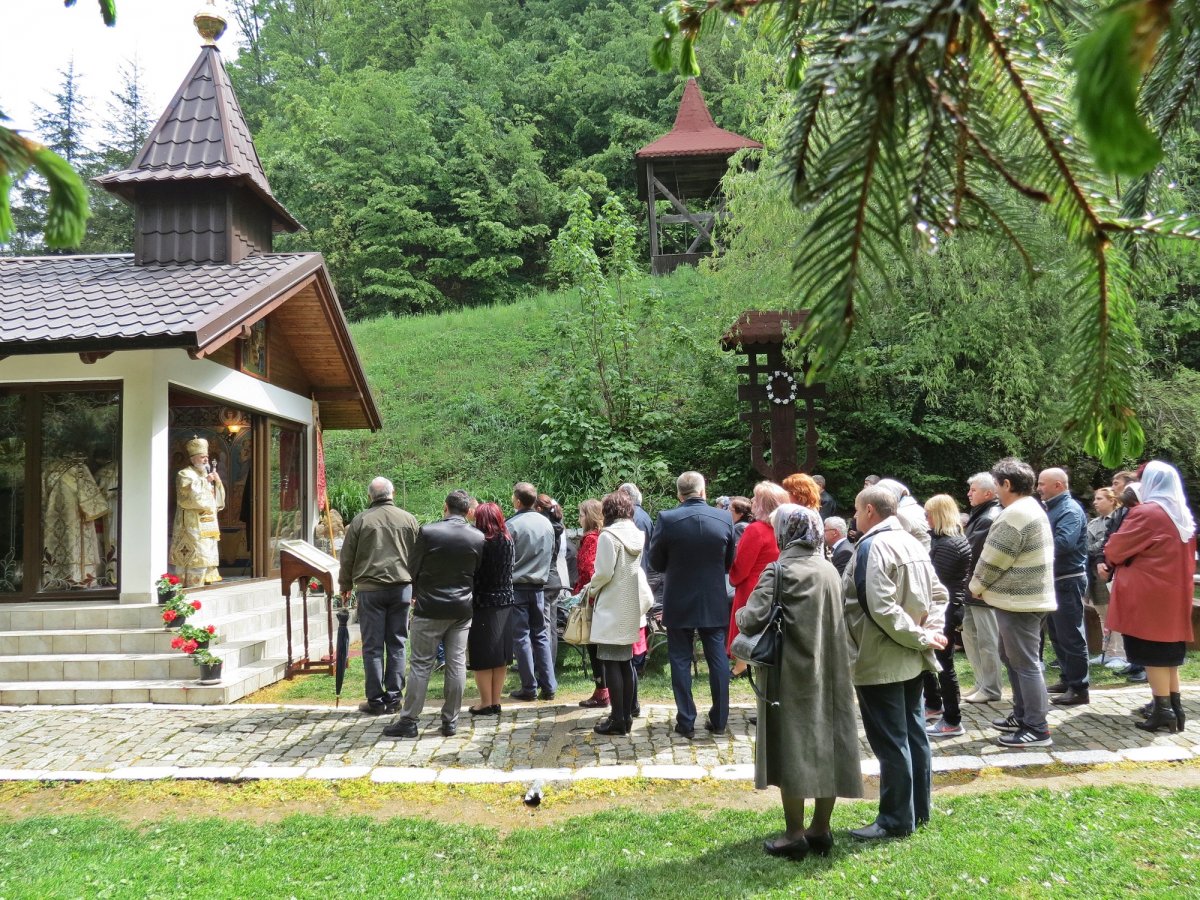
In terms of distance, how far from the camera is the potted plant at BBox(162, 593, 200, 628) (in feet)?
26.3

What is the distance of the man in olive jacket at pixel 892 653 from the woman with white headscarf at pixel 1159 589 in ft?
8.71

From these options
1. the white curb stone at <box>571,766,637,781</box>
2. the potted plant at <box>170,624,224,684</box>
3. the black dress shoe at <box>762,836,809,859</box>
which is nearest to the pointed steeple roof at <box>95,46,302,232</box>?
the potted plant at <box>170,624,224,684</box>

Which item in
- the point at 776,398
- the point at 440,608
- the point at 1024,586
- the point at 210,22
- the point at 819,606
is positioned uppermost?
the point at 210,22

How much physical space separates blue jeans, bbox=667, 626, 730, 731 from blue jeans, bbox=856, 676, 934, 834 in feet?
6.62

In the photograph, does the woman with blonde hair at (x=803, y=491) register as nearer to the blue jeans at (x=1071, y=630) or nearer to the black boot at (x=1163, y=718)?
the blue jeans at (x=1071, y=630)

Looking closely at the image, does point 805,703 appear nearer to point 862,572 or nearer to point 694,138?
point 862,572

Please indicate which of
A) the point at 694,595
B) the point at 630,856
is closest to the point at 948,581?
the point at 694,595

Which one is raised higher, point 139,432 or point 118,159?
point 118,159

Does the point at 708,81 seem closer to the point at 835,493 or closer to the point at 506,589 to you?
the point at 835,493

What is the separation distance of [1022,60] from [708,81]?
130 feet

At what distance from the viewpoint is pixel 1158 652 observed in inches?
232

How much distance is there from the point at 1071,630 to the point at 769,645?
4197 mm

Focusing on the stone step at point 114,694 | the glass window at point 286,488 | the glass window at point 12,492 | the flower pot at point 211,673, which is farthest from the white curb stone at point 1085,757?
the glass window at point 286,488

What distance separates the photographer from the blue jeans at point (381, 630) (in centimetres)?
720
